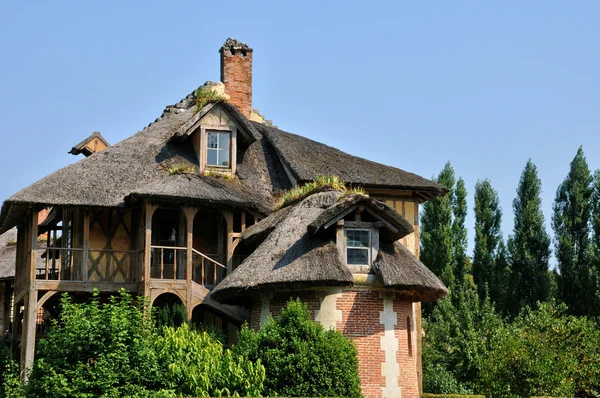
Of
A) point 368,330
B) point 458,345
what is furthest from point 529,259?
point 368,330

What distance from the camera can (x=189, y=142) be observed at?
32.8 meters

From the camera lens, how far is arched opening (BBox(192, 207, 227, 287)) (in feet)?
99.1

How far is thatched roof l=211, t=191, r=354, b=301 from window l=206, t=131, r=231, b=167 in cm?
423

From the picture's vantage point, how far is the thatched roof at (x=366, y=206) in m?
26.6

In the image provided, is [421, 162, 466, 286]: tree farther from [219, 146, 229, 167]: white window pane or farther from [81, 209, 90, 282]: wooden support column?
[81, 209, 90, 282]: wooden support column

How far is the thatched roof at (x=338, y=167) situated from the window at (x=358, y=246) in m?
4.63

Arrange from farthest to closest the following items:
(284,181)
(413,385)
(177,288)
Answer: (284,181)
(177,288)
(413,385)

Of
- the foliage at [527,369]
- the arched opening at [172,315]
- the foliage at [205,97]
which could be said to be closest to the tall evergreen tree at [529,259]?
the foliage at [527,369]

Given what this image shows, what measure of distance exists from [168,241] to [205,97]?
4.60 meters

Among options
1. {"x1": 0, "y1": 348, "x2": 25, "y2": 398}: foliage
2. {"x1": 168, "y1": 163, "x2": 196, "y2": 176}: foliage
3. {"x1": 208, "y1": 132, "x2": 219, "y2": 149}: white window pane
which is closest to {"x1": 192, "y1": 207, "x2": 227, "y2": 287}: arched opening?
{"x1": 168, "y1": 163, "x2": 196, "y2": 176}: foliage

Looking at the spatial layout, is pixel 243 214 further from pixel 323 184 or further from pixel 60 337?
pixel 60 337

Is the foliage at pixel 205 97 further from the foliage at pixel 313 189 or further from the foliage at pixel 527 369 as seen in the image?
the foliage at pixel 527 369

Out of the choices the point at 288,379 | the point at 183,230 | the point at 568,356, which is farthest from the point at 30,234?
the point at 568,356

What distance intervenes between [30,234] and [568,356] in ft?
50.6
